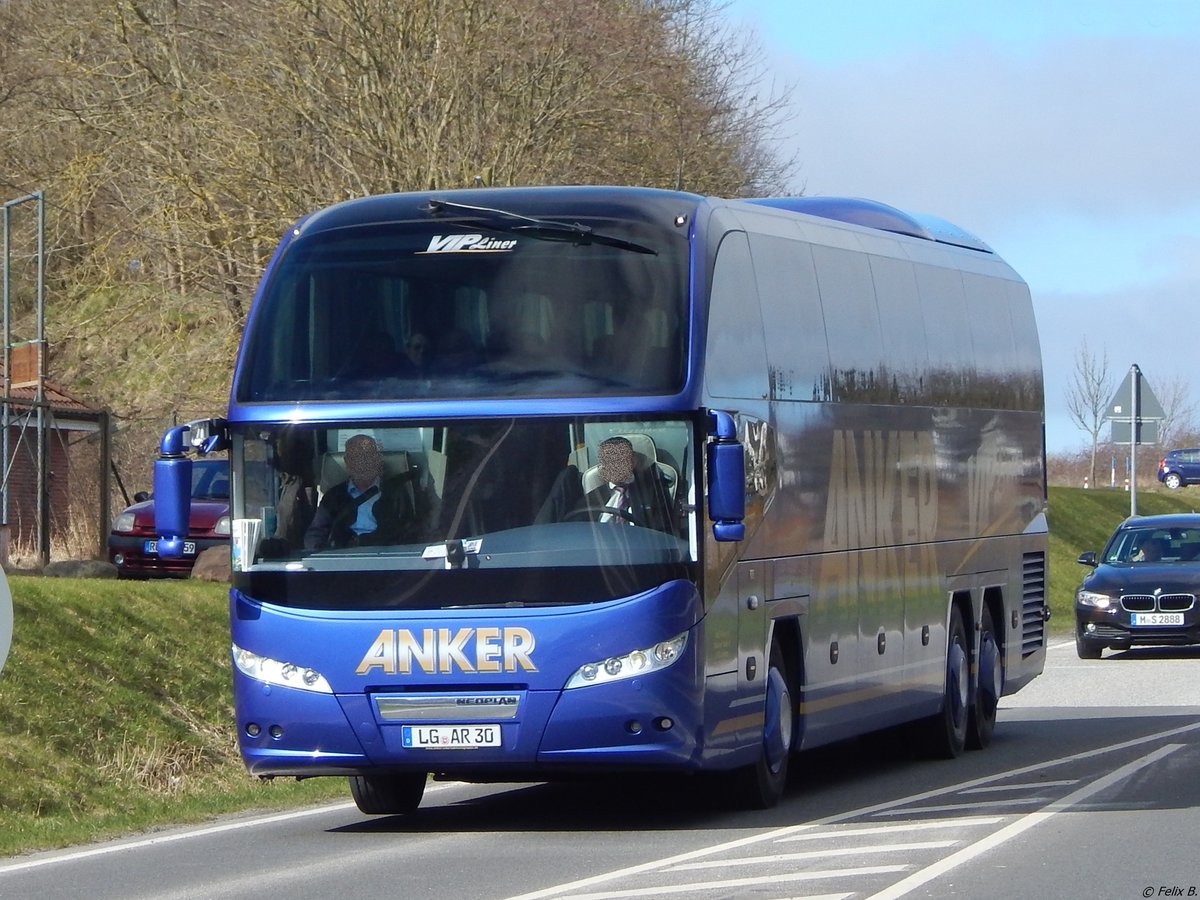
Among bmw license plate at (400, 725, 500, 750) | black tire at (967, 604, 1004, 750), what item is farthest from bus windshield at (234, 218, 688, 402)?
black tire at (967, 604, 1004, 750)

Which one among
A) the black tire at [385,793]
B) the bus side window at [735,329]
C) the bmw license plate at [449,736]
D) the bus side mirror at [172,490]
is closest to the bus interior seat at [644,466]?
the bus side window at [735,329]

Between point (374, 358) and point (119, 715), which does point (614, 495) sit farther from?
point (119, 715)

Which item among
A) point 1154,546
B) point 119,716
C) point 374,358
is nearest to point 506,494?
point 374,358

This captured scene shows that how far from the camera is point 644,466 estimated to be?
37.6ft

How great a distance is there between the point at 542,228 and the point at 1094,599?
57.8ft

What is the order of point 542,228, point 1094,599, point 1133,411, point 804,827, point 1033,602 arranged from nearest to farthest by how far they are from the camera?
point 804,827 → point 542,228 → point 1033,602 → point 1094,599 → point 1133,411

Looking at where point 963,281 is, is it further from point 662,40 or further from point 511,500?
point 662,40

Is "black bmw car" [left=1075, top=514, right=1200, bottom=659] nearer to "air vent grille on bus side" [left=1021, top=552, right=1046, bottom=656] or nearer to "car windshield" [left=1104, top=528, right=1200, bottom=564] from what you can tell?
"car windshield" [left=1104, top=528, right=1200, bottom=564]

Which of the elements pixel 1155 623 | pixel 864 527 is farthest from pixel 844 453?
pixel 1155 623

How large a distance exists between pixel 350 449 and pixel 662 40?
936 inches

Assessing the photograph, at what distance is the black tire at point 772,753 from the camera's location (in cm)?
1271

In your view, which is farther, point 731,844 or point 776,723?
point 776,723

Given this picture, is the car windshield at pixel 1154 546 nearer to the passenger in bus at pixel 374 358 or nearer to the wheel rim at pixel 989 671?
the wheel rim at pixel 989 671

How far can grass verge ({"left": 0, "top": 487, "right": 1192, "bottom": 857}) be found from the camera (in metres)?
14.9
